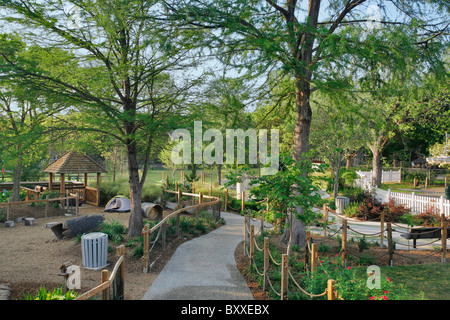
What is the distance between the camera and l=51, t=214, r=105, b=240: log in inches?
415

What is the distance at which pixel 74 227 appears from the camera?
10.6 m

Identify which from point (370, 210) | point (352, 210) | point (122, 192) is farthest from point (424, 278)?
point (122, 192)

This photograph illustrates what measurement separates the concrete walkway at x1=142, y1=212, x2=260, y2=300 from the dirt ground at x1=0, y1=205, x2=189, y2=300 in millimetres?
315

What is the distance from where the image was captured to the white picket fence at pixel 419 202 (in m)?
13.8

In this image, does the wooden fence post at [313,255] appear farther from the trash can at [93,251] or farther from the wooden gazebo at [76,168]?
the wooden gazebo at [76,168]

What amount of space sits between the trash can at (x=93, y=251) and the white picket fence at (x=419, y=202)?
1342cm

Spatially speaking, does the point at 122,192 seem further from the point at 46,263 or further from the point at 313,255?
the point at 313,255

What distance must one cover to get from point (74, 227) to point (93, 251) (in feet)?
10.7

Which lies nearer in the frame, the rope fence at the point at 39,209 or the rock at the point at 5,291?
the rock at the point at 5,291

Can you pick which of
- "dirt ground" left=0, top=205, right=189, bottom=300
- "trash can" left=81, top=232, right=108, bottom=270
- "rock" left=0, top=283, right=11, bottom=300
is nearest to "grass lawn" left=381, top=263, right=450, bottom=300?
"dirt ground" left=0, top=205, right=189, bottom=300

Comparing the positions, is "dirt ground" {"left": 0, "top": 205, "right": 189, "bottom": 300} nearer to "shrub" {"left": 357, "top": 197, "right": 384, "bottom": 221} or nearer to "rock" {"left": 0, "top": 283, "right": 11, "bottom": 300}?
"rock" {"left": 0, "top": 283, "right": 11, "bottom": 300}

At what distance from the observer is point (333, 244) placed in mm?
10297

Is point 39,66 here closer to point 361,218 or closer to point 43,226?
point 43,226

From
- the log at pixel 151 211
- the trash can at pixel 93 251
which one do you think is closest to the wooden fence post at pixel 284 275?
the trash can at pixel 93 251
